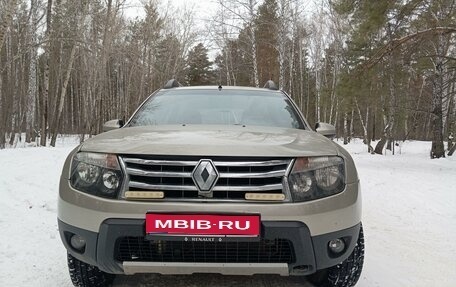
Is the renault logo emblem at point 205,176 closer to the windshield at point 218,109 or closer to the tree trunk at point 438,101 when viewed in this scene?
the windshield at point 218,109

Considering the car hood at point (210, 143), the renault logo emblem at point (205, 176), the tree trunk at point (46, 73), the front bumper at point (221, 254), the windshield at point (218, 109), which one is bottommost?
the front bumper at point (221, 254)

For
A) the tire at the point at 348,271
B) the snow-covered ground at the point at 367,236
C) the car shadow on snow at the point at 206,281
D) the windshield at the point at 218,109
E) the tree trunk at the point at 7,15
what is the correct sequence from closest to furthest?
the tire at the point at 348,271 < the car shadow on snow at the point at 206,281 < the snow-covered ground at the point at 367,236 < the windshield at the point at 218,109 < the tree trunk at the point at 7,15

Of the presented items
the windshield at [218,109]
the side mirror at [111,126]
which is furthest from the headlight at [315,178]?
the side mirror at [111,126]

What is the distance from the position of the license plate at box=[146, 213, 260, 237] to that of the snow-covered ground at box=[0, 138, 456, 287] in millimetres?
928

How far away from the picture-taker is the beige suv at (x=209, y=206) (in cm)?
226

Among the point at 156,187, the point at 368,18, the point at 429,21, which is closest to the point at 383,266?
the point at 156,187

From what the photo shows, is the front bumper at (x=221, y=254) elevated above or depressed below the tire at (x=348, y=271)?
above

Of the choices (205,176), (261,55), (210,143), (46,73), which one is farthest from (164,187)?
(261,55)

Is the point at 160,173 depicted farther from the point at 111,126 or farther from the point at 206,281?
the point at 111,126

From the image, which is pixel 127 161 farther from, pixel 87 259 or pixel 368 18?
pixel 368 18

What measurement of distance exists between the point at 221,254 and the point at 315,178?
0.69 meters

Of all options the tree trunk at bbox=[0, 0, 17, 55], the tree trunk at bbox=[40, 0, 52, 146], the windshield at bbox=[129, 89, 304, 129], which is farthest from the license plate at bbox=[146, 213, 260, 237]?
the tree trunk at bbox=[40, 0, 52, 146]

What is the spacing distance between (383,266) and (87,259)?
249 centimetres

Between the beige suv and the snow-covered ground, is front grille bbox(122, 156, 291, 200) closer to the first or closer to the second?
the beige suv
